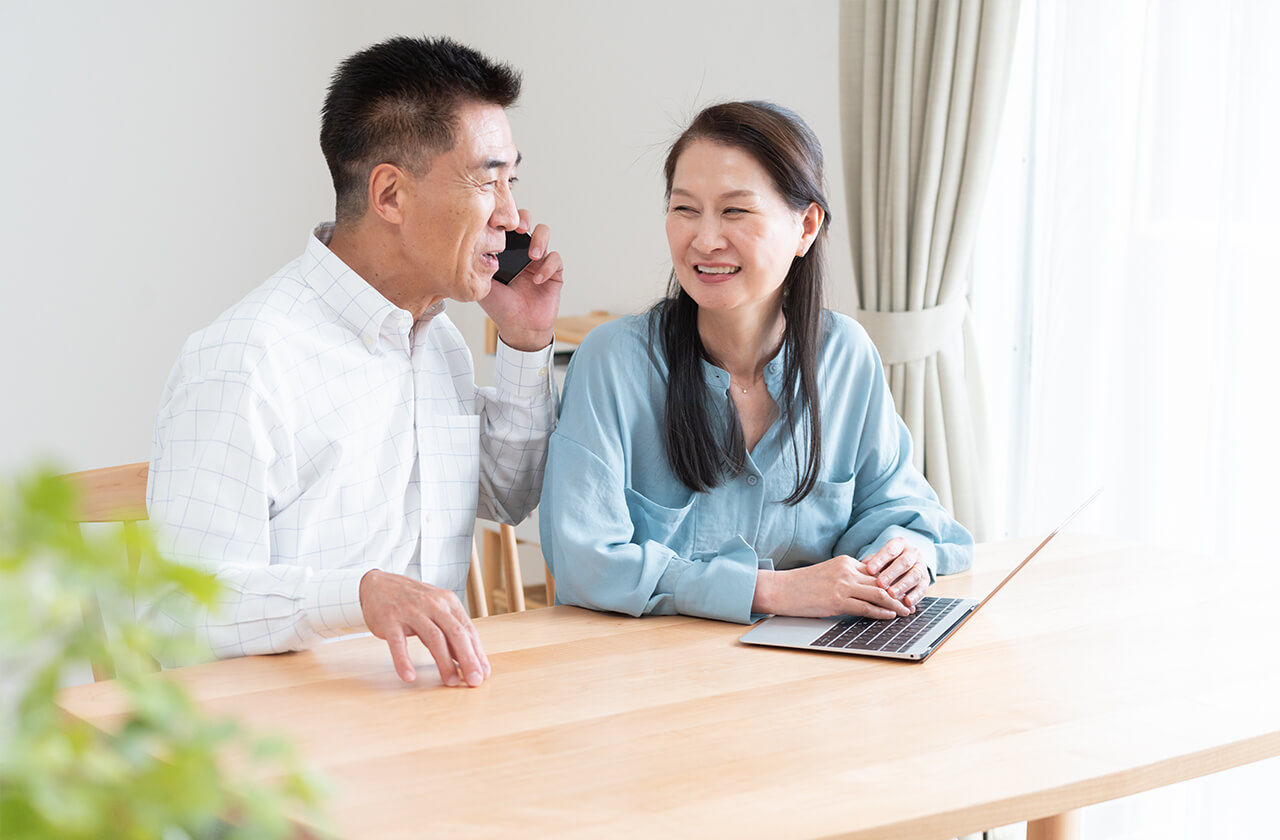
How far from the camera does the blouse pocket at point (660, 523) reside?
1.61 m

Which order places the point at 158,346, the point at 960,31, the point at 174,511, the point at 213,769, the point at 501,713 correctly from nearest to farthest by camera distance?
the point at 213,769, the point at 501,713, the point at 174,511, the point at 960,31, the point at 158,346

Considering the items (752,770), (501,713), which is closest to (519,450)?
(501,713)

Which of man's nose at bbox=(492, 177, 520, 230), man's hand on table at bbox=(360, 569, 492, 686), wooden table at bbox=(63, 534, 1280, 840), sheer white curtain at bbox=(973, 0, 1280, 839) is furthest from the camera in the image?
sheer white curtain at bbox=(973, 0, 1280, 839)

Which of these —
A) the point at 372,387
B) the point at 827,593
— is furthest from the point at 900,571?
the point at 372,387

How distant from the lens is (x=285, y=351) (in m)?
1.57

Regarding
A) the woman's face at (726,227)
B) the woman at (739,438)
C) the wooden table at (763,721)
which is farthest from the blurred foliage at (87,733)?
the woman's face at (726,227)

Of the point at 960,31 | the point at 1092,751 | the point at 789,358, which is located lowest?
the point at 1092,751

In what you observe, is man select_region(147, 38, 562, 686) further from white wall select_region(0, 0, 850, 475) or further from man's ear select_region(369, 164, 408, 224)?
white wall select_region(0, 0, 850, 475)

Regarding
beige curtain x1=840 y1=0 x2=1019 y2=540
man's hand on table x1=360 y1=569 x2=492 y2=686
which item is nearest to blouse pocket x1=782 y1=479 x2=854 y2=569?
man's hand on table x1=360 y1=569 x2=492 y2=686

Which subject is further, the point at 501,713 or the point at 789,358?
the point at 789,358

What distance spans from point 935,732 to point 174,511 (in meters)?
0.91

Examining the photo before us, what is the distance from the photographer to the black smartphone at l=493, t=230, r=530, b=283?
6.06 ft

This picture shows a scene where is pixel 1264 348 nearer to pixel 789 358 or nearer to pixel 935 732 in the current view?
pixel 789 358

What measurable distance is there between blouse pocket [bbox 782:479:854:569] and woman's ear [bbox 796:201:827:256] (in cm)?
34
